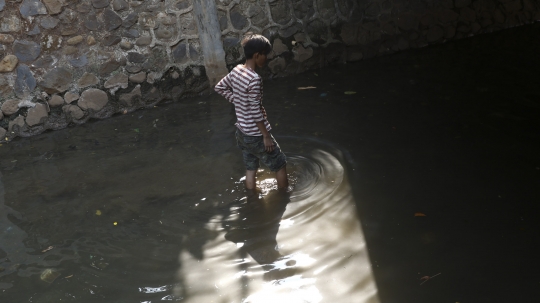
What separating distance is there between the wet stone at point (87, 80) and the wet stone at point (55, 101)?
29 cm

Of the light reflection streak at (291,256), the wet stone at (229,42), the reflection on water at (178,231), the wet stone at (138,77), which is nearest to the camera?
the light reflection streak at (291,256)

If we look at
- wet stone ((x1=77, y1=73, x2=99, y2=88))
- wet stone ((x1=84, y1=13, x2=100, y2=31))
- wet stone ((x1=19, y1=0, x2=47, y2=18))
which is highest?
wet stone ((x1=19, y1=0, x2=47, y2=18))

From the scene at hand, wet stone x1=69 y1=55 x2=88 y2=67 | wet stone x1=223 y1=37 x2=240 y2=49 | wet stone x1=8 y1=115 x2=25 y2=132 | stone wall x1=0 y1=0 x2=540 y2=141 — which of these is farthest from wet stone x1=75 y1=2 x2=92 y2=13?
wet stone x1=223 y1=37 x2=240 y2=49

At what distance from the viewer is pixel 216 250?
3744mm

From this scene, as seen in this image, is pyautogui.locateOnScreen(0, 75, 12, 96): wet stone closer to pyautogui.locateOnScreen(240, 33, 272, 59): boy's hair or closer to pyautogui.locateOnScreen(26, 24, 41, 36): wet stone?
pyautogui.locateOnScreen(26, 24, 41, 36): wet stone

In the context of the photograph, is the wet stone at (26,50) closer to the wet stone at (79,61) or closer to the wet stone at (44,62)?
the wet stone at (44,62)

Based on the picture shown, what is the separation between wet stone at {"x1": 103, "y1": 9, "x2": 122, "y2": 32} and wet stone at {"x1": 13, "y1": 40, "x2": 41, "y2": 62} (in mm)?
856

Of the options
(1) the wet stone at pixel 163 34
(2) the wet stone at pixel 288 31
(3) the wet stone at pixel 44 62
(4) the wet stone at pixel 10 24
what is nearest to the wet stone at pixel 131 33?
(1) the wet stone at pixel 163 34

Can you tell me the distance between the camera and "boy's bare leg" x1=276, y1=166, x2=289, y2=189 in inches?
175

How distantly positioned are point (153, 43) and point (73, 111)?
52.8 inches

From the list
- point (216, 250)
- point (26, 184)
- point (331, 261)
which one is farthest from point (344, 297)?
point (26, 184)

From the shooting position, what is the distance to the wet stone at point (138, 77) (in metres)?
6.96

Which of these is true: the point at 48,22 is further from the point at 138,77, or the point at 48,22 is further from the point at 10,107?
the point at 138,77

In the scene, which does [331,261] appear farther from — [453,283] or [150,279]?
[150,279]
